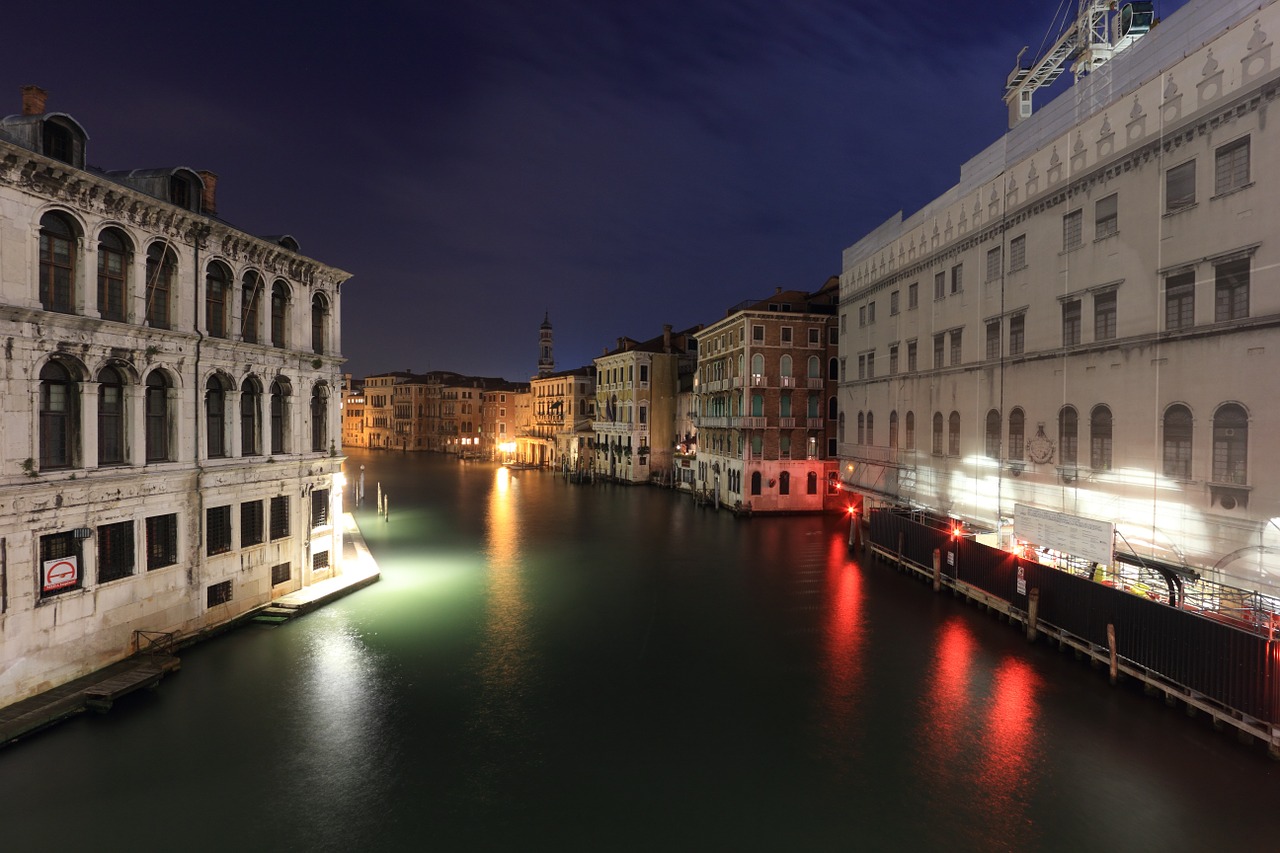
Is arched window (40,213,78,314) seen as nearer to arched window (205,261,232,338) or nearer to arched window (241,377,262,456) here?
arched window (205,261,232,338)

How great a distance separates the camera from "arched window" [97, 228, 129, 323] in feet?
50.3

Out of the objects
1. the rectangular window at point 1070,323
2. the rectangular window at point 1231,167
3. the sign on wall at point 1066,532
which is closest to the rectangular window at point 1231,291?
the rectangular window at point 1231,167

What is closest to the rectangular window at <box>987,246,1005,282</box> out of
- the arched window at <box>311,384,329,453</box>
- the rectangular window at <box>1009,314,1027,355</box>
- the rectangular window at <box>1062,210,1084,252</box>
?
the rectangular window at <box>1009,314,1027,355</box>

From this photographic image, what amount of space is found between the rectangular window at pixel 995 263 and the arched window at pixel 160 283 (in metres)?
27.3

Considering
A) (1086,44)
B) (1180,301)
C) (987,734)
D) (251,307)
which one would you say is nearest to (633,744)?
(987,734)

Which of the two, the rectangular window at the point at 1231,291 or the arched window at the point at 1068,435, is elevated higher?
the rectangular window at the point at 1231,291

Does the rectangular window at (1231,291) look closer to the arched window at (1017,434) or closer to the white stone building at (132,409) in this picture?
the arched window at (1017,434)

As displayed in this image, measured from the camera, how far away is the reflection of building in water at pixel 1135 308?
571 inches

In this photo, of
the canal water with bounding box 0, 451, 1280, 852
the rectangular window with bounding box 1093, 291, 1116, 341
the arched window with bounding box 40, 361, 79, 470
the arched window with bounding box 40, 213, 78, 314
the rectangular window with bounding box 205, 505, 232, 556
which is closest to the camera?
the canal water with bounding box 0, 451, 1280, 852

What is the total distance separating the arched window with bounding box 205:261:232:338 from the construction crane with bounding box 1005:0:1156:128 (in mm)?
27383

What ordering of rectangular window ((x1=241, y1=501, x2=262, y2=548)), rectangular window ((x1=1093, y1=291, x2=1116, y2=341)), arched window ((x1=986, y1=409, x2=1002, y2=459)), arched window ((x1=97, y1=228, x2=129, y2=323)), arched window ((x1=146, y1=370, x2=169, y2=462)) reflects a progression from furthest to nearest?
arched window ((x1=986, y1=409, x2=1002, y2=459)) → rectangular window ((x1=241, y1=501, x2=262, y2=548)) → rectangular window ((x1=1093, y1=291, x2=1116, y2=341)) → arched window ((x1=146, y1=370, x2=169, y2=462)) → arched window ((x1=97, y1=228, x2=129, y2=323))

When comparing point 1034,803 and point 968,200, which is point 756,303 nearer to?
point 968,200

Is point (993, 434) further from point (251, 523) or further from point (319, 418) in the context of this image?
point (251, 523)

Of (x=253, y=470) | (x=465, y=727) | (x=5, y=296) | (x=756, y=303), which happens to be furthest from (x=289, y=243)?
(x=756, y=303)
